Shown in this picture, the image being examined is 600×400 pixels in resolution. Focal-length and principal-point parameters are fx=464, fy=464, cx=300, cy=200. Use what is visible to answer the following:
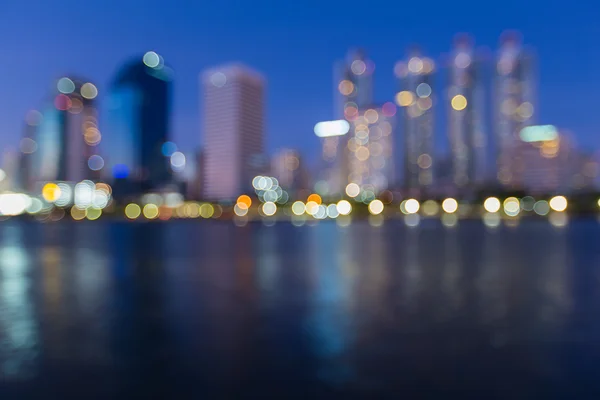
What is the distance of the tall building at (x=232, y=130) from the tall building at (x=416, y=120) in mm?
57045

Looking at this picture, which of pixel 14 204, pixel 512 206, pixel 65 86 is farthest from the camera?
pixel 65 86

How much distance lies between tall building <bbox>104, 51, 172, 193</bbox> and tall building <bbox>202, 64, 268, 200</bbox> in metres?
16.0

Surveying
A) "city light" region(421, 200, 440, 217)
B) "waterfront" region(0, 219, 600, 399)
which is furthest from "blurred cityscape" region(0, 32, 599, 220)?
"waterfront" region(0, 219, 600, 399)

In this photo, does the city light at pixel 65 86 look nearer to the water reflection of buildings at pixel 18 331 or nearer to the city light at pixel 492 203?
the city light at pixel 492 203

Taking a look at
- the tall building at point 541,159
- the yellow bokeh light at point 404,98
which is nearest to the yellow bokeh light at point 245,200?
the yellow bokeh light at point 404,98

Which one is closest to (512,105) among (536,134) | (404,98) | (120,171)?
(536,134)

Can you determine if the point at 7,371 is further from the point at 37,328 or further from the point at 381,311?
the point at 381,311

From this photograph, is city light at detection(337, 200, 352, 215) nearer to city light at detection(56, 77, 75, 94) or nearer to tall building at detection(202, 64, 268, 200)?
tall building at detection(202, 64, 268, 200)

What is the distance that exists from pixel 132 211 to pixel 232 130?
55440mm

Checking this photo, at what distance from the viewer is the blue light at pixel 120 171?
6314 inches

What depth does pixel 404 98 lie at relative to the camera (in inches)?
7141

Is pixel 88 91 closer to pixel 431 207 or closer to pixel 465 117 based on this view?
pixel 431 207

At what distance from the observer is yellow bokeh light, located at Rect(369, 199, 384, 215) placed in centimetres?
12556

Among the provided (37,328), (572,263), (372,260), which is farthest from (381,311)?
(572,263)
